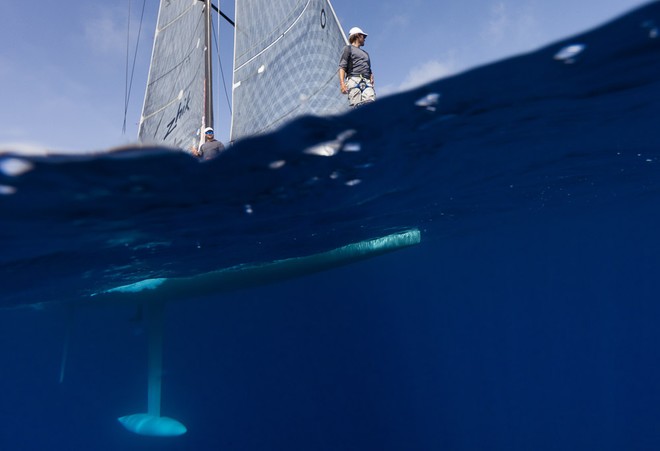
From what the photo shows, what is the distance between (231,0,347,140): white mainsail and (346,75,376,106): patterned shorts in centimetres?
284

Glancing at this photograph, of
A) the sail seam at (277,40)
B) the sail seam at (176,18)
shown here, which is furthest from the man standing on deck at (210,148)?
the sail seam at (176,18)

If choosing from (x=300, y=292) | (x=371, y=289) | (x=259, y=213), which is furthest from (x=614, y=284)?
(x=259, y=213)

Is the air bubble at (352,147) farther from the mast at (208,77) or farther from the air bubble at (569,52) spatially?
the mast at (208,77)

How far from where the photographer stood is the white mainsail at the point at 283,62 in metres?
10.1

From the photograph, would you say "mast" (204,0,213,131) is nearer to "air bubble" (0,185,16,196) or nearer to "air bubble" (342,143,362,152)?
"air bubble" (0,185,16,196)

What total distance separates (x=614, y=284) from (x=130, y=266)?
75.6m

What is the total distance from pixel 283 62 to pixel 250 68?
1.62 metres

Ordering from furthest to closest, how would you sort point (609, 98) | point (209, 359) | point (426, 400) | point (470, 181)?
point (209, 359) → point (426, 400) → point (470, 181) → point (609, 98)

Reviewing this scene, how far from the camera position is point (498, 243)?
3594 centimetres

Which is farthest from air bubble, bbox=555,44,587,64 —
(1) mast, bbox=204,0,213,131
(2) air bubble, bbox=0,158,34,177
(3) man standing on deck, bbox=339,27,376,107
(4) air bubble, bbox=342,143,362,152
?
(1) mast, bbox=204,0,213,131

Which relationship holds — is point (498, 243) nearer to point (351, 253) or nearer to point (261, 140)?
point (351, 253)

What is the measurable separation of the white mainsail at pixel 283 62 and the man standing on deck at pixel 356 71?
2.49 meters

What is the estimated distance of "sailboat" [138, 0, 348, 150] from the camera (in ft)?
33.2

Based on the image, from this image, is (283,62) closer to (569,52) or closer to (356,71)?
(356,71)
